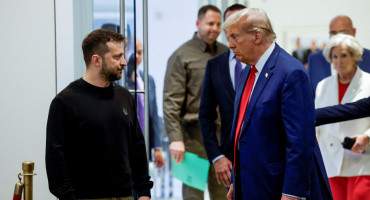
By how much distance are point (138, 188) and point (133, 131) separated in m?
0.30

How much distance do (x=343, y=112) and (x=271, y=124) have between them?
1.10 meters

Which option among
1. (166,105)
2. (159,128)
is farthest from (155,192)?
(166,105)

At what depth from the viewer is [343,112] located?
336cm

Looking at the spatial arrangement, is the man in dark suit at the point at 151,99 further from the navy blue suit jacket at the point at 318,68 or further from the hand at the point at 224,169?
the navy blue suit jacket at the point at 318,68

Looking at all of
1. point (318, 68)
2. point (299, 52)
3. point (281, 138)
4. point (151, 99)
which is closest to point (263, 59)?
point (281, 138)

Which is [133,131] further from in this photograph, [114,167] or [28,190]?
[28,190]

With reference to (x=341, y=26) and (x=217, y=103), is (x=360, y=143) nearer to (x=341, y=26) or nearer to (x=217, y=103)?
(x=217, y=103)

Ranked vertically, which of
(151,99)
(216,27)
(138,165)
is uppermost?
(216,27)

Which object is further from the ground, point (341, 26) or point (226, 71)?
point (341, 26)

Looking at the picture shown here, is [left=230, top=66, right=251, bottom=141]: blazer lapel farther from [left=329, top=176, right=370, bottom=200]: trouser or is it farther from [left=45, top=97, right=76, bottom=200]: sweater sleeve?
[left=329, top=176, right=370, bottom=200]: trouser

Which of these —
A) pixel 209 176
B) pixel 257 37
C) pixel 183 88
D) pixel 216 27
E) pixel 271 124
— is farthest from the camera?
pixel 216 27

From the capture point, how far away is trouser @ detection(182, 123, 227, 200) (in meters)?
3.99

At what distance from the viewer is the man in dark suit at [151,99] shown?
3508 millimetres

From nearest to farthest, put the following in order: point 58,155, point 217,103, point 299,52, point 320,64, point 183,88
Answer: point 58,155 < point 217,103 < point 183,88 < point 320,64 < point 299,52
